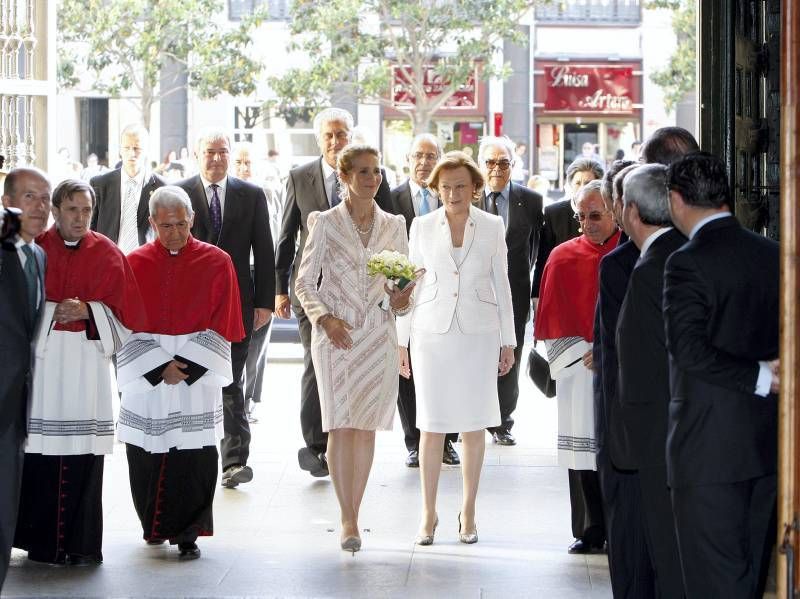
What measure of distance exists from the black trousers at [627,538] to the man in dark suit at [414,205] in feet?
13.1

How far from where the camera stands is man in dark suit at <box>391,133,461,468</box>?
9852mm

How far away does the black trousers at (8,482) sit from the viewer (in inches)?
239

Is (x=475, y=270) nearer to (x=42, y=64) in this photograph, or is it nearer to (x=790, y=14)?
(x=42, y=64)

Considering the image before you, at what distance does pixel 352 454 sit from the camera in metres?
7.52

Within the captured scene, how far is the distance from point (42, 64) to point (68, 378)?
9.17 ft

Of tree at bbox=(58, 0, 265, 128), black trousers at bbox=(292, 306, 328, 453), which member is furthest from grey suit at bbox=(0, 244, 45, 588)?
tree at bbox=(58, 0, 265, 128)

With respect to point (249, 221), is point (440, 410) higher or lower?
lower

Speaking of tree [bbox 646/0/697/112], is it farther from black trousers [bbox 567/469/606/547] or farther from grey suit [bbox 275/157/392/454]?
black trousers [bbox 567/469/606/547]

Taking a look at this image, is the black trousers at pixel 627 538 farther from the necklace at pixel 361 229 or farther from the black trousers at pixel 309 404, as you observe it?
the black trousers at pixel 309 404

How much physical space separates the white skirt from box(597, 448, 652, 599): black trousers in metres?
1.76

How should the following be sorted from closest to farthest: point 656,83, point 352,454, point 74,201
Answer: point 74,201, point 352,454, point 656,83

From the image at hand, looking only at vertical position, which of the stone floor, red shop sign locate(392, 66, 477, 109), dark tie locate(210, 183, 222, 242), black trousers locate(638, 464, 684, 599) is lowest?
the stone floor

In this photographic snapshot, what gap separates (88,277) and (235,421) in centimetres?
239

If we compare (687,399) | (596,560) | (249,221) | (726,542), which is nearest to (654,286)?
(687,399)
